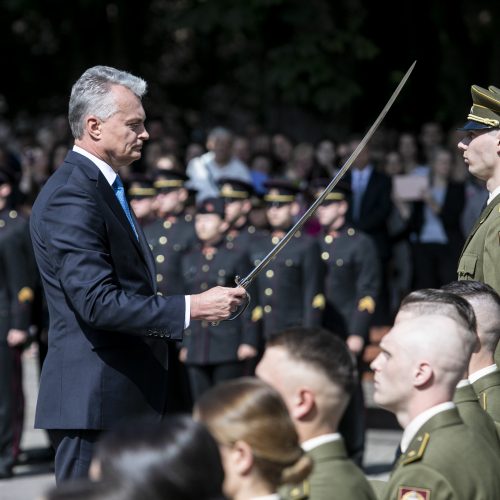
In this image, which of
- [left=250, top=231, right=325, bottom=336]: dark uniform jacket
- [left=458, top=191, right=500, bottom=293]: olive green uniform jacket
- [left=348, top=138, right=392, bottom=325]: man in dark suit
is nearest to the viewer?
[left=458, top=191, right=500, bottom=293]: olive green uniform jacket

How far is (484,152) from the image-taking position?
5207 millimetres

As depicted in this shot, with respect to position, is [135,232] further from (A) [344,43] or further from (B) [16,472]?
(A) [344,43]

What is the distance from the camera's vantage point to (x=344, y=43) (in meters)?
13.3

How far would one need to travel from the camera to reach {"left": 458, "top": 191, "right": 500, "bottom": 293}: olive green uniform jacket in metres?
5.13

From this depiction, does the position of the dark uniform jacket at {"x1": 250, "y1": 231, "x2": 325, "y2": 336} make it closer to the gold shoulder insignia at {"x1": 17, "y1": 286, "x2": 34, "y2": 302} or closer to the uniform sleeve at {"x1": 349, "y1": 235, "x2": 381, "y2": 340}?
the uniform sleeve at {"x1": 349, "y1": 235, "x2": 381, "y2": 340}

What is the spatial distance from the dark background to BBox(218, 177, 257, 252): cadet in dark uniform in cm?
349

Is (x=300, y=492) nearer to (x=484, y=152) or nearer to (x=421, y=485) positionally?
(x=421, y=485)

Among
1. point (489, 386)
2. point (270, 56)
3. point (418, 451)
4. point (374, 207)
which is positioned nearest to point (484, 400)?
point (489, 386)

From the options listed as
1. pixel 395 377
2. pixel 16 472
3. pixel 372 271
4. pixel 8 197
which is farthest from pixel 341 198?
pixel 395 377

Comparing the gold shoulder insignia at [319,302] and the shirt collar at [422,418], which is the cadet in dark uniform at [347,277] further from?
the shirt collar at [422,418]

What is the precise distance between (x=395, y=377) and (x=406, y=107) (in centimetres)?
1218

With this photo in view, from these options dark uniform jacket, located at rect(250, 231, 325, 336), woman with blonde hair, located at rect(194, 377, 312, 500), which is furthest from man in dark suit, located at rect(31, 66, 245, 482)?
dark uniform jacket, located at rect(250, 231, 325, 336)

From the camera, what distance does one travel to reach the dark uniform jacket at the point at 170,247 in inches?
372

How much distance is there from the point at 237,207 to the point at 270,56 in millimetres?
4129
